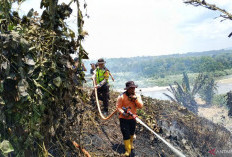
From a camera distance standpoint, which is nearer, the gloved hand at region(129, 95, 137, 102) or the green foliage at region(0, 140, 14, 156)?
the green foliage at region(0, 140, 14, 156)

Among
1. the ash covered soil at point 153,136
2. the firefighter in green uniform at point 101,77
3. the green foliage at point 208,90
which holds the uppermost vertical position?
the firefighter in green uniform at point 101,77

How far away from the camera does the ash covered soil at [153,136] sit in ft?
19.9

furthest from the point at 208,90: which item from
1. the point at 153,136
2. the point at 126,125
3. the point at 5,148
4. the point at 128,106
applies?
the point at 5,148

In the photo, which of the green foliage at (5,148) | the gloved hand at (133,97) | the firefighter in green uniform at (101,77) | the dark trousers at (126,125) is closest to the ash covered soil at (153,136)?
the firefighter in green uniform at (101,77)

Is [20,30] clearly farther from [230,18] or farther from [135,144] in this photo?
[135,144]

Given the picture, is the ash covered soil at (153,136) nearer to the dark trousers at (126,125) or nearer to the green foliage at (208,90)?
the dark trousers at (126,125)

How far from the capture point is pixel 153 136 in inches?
275

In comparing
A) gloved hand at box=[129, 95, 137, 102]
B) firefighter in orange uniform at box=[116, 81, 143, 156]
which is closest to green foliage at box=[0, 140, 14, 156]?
firefighter in orange uniform at box=[116, 81, 143, 156]

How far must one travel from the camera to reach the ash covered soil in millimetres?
6061

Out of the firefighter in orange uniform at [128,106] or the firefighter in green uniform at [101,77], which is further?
the firefighter in green uniform at [101,77]

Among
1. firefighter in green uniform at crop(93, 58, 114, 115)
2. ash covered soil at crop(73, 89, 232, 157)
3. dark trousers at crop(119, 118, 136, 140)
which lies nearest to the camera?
dark trousers at crop(119, 118, 136, 140)

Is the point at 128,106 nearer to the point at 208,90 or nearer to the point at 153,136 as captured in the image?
the point at 153,136

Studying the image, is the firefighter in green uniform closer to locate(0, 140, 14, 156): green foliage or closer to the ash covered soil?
the ash covered soil

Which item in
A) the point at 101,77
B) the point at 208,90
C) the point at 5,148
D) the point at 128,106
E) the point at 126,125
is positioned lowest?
the point at 208,90
